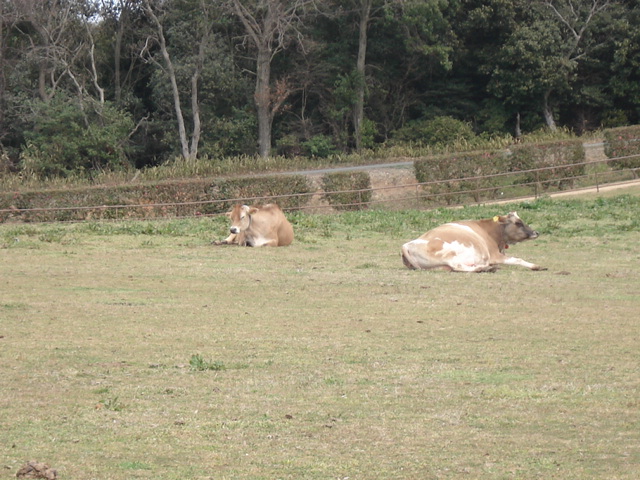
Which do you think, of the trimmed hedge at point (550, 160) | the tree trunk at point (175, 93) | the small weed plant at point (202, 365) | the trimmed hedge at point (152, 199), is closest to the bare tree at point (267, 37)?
the tree trunk at point (175, 93)

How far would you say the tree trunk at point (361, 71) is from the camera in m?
53.8

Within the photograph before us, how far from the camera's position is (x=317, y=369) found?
382 inches

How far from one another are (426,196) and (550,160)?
17.2 ft

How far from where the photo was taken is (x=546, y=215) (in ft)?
85.6

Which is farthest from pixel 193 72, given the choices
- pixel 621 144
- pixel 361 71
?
pixel 621 144

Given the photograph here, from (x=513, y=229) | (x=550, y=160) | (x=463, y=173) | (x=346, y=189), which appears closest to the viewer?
(x=513, y=229)

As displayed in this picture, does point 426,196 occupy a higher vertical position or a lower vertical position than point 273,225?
higher

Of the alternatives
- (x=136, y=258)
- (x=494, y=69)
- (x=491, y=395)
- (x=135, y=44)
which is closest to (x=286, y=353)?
(x=491, y=395)

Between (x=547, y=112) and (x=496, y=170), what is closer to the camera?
(x=496, y=170)

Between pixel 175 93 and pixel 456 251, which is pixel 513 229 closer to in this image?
pixel 456 251

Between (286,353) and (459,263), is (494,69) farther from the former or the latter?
(286,353)

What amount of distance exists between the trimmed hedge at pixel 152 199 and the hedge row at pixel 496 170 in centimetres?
456

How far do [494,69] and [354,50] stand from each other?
27.6 ft

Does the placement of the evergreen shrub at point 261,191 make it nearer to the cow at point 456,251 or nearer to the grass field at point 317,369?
the grass field at point 317,369
